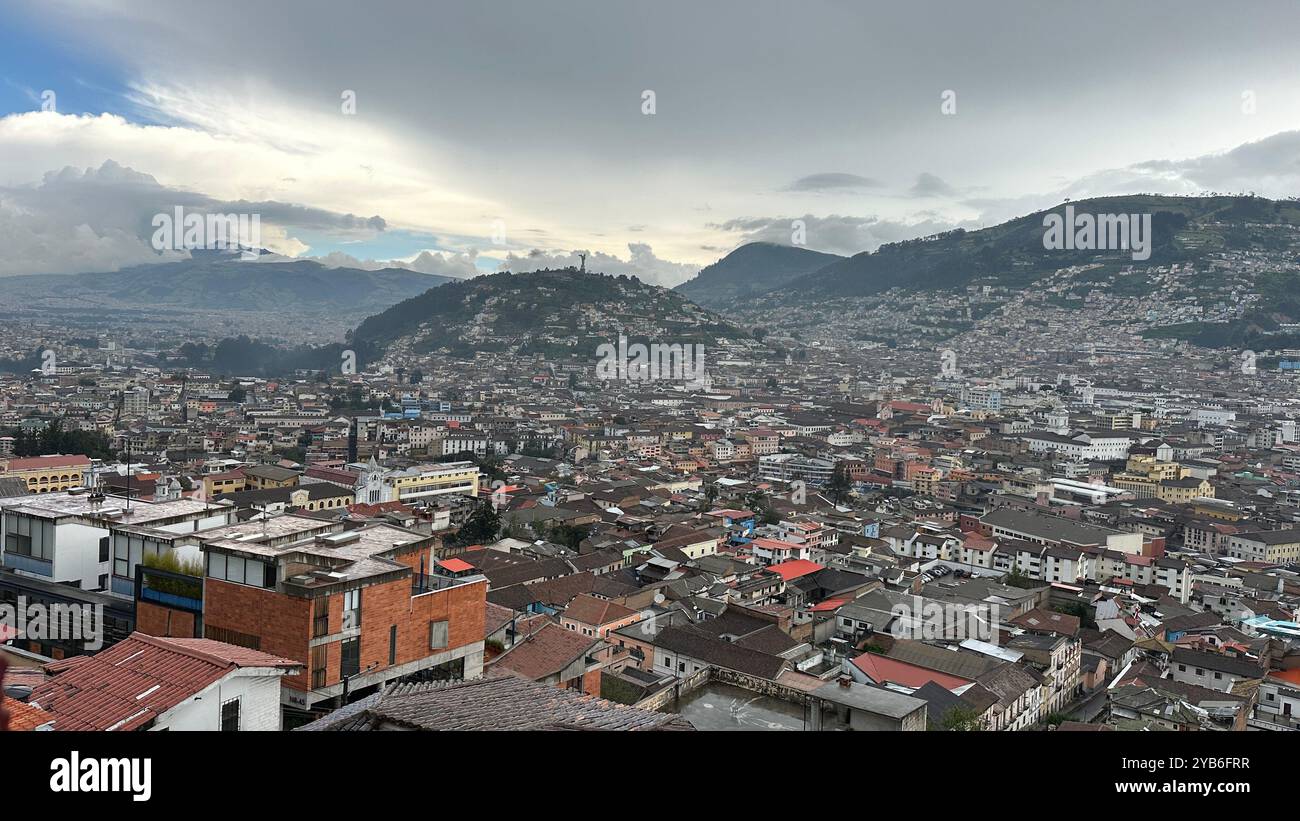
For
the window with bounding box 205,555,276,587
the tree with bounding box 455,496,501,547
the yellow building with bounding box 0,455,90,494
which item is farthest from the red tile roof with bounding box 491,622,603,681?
the yellow building with bounding box 0,455,90,494

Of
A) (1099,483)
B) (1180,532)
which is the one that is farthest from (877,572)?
(1099,483)

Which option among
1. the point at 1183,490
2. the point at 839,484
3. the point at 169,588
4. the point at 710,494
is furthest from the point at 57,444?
the point at 1183,490

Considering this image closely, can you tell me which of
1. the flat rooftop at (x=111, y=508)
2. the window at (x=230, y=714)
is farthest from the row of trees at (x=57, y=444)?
the window at (x=230, y=714)

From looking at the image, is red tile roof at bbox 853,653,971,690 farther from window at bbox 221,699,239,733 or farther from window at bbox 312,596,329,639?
window at bbox 221,699,239,733

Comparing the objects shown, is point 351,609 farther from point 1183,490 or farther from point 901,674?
point 1183,490
